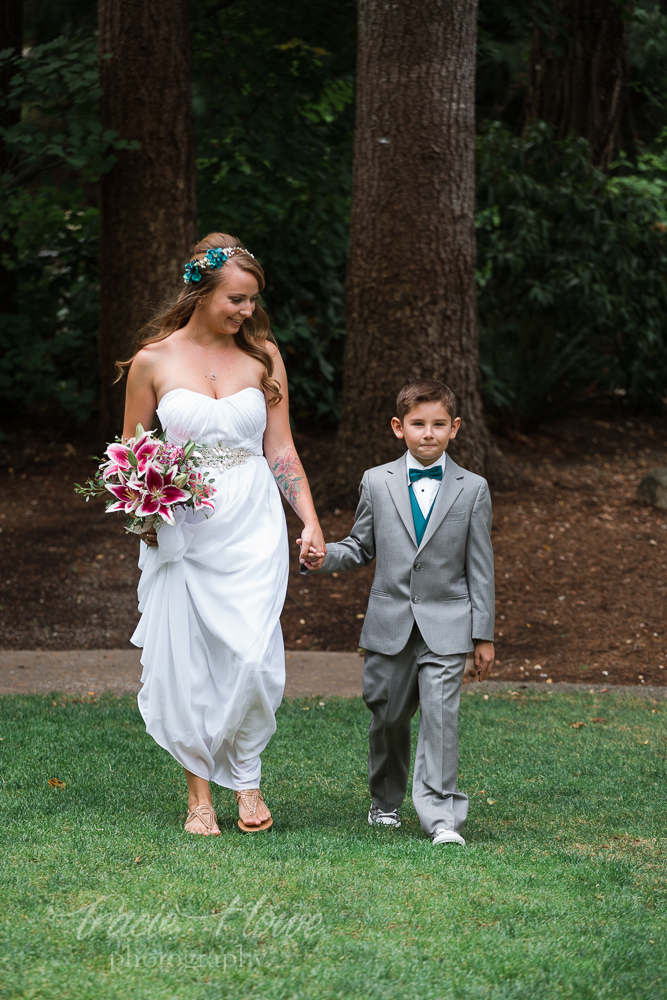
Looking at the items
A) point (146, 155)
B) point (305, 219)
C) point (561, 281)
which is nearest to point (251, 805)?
point (146, 155)

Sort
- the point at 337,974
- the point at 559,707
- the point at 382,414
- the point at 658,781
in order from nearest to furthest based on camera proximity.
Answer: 1. the point at 337,974
2. the point at 658,781
3. the point at 559,707
4. the point at 382,414

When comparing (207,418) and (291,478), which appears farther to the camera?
(291,478)

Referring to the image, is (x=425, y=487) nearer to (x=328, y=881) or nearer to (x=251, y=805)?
(x=251, y=805)

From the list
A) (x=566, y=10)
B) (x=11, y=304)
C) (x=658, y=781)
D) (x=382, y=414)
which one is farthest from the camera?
(x=566, y=10)

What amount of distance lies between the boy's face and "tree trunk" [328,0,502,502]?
4.82 m

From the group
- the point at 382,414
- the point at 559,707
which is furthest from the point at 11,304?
the point at 559,707

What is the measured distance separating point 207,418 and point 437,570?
102cm

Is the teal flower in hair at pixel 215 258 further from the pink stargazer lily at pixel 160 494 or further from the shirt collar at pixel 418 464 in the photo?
the shirt collar at pixel 418 464

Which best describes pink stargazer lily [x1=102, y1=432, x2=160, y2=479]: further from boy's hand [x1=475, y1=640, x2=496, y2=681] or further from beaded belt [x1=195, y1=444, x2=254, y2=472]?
boy's hand [x1=475, y1=640, x2=496, y2=681]

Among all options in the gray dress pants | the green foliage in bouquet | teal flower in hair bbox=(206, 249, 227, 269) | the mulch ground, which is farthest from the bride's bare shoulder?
the green foliage in bouquet

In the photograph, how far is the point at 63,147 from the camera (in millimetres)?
9914

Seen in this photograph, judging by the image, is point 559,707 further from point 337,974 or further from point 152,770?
point 337,974

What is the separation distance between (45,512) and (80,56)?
3994mm

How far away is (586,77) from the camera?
13344 mm
